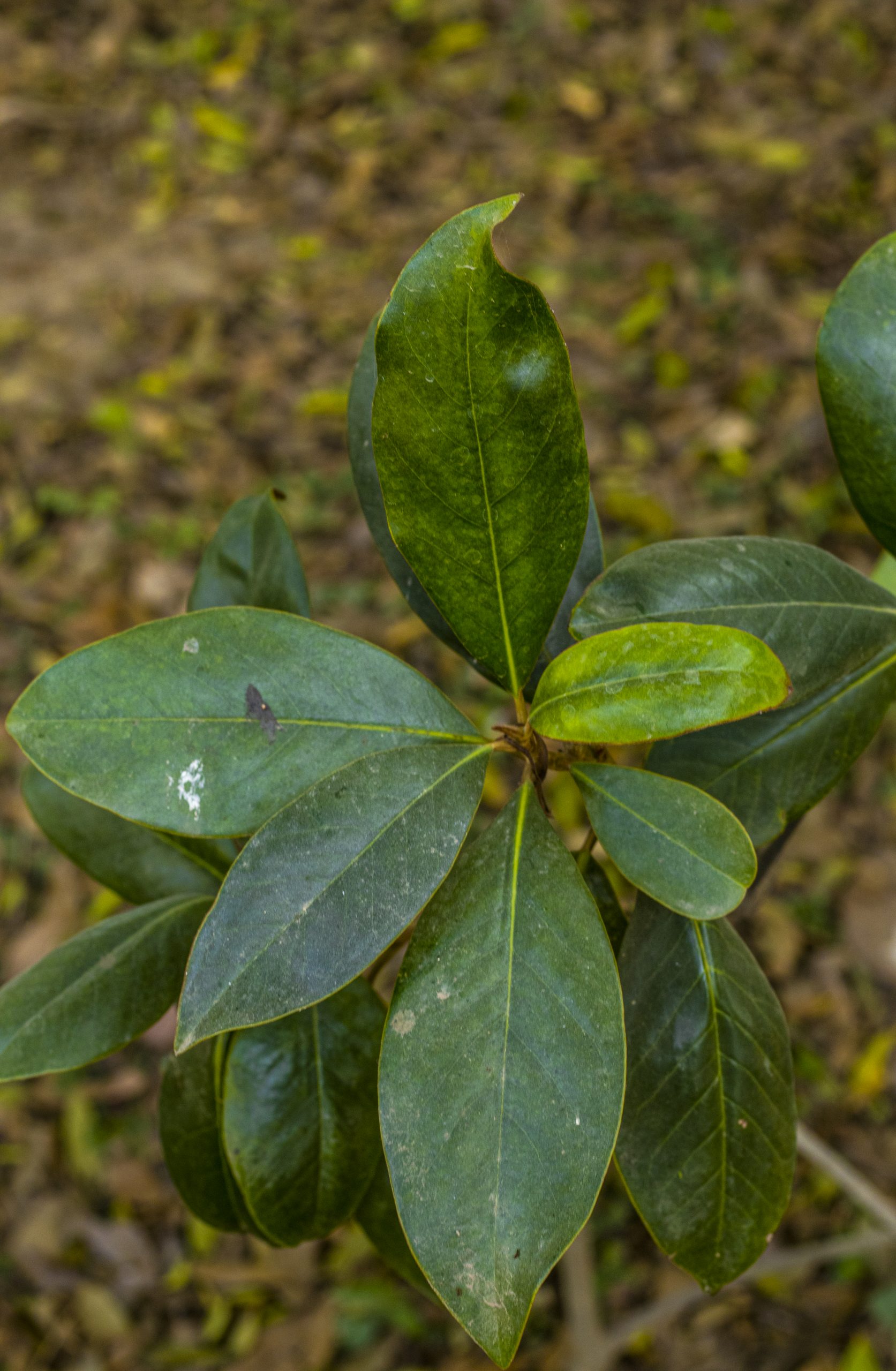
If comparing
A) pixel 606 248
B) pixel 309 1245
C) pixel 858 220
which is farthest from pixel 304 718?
pixel 858 220

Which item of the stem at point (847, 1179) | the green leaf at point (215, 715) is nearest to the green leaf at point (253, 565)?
the green leaf at point (215, 715)

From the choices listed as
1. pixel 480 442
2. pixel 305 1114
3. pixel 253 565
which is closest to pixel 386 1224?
pixel 305 1114

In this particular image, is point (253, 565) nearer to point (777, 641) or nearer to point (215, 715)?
point (215, 715)

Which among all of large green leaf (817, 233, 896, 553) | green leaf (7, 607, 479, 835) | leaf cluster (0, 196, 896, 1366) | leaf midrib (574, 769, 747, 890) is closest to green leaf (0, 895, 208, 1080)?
leaf cluster (0, 196, 896, 1366)

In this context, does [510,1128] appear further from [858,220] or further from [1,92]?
[1,92]

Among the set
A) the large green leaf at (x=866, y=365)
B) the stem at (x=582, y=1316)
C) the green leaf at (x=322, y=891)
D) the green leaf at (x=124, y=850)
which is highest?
the large green leaf at (x=866, y=365)

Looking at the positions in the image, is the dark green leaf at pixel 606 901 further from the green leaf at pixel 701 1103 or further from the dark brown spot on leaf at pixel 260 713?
the dark brown spot on leaf at pixel 260 713
